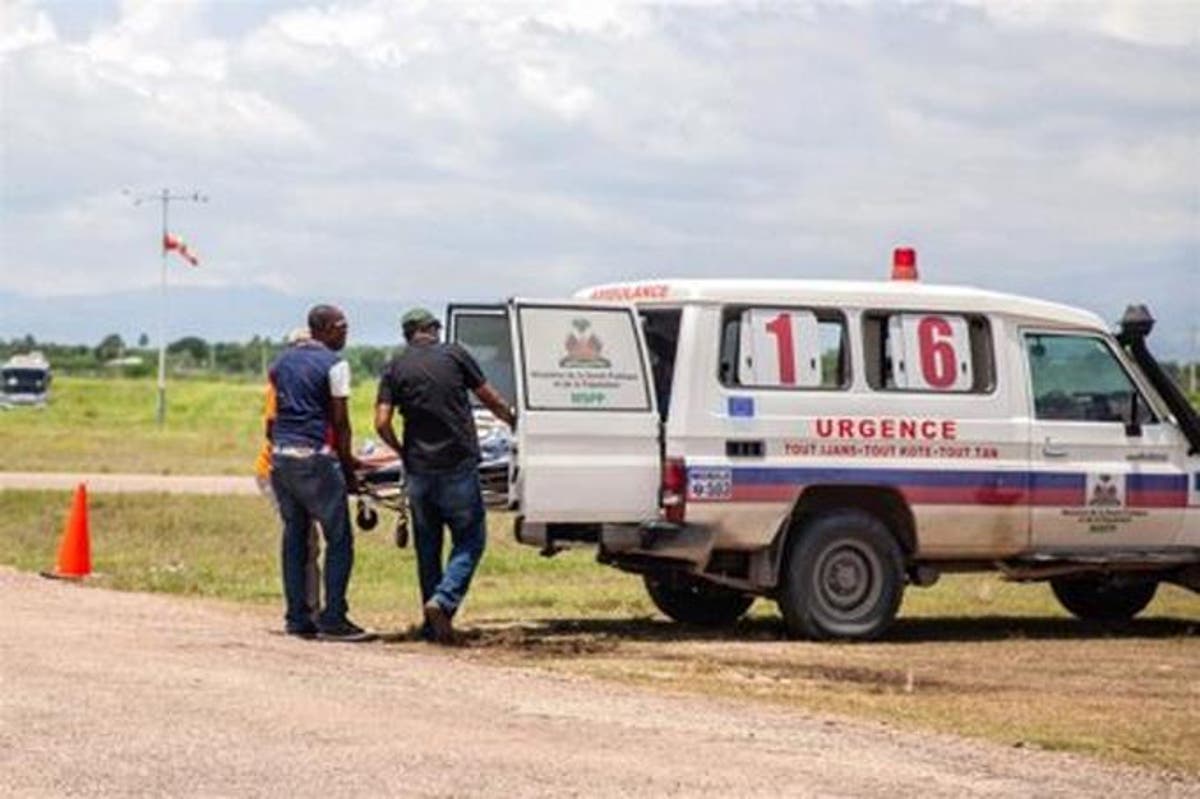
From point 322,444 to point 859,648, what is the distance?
3527 millimetres

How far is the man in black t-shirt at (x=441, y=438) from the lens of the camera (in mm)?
14406

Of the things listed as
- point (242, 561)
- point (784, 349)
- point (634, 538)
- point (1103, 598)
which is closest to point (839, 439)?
point (784, 349)

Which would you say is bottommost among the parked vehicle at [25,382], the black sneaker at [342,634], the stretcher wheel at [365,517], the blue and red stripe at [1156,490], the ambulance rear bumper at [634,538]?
the black sneaker at [342,634]

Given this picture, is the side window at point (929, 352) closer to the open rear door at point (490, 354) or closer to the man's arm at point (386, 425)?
the open rear door at point (490, 354)

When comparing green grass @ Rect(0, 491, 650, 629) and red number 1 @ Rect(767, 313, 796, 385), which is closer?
red number 1 @ Rect(767, 313, 796, 385)

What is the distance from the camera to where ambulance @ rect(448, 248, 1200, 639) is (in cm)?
1477

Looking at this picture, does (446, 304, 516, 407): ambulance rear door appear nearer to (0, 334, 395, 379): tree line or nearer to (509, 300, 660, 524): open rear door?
(509, 300, 660, 524): open rear door

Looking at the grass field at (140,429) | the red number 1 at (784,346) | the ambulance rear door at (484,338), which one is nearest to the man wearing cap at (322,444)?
the ambulance rear door at (484,338)

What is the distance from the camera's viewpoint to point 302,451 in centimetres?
1463

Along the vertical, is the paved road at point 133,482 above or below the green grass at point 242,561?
above

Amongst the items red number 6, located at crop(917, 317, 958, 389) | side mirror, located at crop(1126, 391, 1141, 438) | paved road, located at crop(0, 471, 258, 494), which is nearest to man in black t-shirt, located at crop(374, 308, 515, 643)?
red number 6, located at crop(917, 317, 958, 389)

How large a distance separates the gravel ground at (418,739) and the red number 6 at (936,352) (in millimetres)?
3765

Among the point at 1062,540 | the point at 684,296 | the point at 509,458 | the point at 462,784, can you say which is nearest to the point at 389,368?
the point at 509,458

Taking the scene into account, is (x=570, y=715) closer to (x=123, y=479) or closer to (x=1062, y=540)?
(x=1062, y=540)
